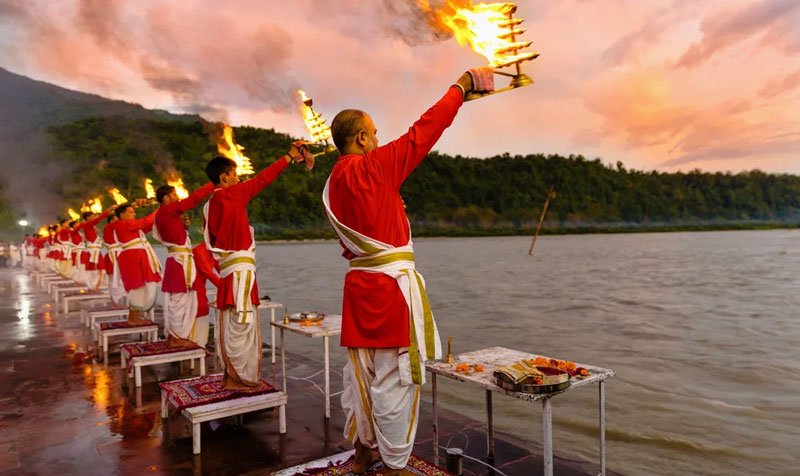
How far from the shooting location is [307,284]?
1214 inches

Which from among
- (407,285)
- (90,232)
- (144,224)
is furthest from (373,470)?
(90,232)

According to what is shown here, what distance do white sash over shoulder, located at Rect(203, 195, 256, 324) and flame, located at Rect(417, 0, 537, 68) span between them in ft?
9.11

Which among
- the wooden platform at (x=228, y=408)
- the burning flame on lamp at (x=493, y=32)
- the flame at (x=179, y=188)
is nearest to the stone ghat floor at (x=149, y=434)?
the wooden platform at (x=228, y=408)

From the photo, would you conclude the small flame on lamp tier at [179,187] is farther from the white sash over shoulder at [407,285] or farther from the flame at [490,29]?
the flame at [490,29]

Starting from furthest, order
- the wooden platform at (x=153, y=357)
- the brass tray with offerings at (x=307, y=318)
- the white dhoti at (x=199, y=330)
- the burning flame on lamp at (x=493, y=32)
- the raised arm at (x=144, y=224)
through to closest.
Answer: the raised arm at (x=144, y=224)
the white dhoti at (x=199, y=330)
the wooden platform at (x=153, y=357)
the brass tray with offerings at (x=307, y=318)
the burning flame on lamp at (x=493, y=32)

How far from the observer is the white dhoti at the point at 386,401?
9.92 ft

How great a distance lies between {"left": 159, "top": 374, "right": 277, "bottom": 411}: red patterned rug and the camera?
4535 mm

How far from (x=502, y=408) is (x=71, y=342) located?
7092 millimetres

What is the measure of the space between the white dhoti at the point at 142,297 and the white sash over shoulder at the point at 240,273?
15.1ft

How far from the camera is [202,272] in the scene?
7039mm

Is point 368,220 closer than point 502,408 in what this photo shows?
Yes

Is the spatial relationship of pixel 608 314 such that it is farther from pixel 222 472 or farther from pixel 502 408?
pixel 222 472

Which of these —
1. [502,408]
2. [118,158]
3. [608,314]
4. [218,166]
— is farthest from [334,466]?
[118,158]

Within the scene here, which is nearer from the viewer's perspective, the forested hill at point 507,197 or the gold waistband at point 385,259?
the gold waistband at point 385,259
